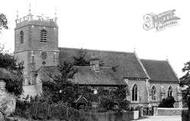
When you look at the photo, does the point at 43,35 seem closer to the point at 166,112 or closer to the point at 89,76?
the point at 89,76

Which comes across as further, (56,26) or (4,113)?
(56,26)

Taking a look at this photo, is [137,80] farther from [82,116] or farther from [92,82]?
[82,116]

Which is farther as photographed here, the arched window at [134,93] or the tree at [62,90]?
the arched window at [134,93]

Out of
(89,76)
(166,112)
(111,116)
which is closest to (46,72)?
(89,76)

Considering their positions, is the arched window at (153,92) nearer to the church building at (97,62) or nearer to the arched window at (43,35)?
the church building at (97,62)

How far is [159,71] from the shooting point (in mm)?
78750

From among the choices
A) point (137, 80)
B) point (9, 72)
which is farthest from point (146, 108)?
point (9, 72)

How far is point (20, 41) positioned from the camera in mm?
72000

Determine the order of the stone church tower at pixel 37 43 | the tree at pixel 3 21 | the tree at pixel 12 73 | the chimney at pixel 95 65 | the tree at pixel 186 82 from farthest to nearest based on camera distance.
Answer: the stone church tower at pixel 37 43, the chimney at pixel 95 65, the tree at pixel 186 82, the tree at pixel 3 21, the tree at pixel 12 73

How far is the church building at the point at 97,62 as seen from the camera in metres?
66.3

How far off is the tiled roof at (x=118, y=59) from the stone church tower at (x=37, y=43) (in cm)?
265

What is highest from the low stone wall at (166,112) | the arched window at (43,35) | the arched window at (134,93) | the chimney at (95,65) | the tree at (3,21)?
the arched window at (43,35)

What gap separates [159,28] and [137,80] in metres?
29.1

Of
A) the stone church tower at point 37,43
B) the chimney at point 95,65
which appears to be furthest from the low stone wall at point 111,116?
the stone church tower at point 37,43
